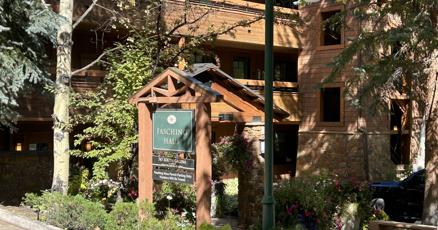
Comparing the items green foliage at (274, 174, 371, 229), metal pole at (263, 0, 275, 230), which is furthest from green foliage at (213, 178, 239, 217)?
metal pole at (263, 0, 275, 230)

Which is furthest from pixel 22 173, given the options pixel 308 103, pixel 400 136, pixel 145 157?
pixel 400 136

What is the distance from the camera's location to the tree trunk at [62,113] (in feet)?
40.5

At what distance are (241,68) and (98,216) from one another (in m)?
17.6

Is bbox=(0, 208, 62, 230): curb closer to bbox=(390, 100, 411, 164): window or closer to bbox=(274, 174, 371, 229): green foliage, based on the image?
bbox=(274, 174, 371, 229): green foliage

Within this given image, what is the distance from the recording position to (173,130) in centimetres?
1076

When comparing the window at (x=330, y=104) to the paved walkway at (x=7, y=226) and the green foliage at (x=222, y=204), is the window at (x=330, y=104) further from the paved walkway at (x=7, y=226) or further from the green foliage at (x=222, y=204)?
the paved walkway at (x=7, y=226)

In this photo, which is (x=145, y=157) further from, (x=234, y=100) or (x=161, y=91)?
(x=234, y=100)

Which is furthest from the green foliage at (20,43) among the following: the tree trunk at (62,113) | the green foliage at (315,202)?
the green foliage at (315,202)

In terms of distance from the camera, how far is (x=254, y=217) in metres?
13.1

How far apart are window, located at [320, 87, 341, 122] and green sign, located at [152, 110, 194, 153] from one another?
15.4 meters

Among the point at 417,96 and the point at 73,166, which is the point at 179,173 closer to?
the point at 73,166


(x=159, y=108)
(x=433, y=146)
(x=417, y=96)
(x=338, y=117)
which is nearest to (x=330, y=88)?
(x=338, y=117)

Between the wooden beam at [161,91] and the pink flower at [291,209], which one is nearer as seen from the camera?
the wooden beam at [161,91]

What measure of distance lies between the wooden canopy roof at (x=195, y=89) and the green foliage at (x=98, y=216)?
2.02 metres
